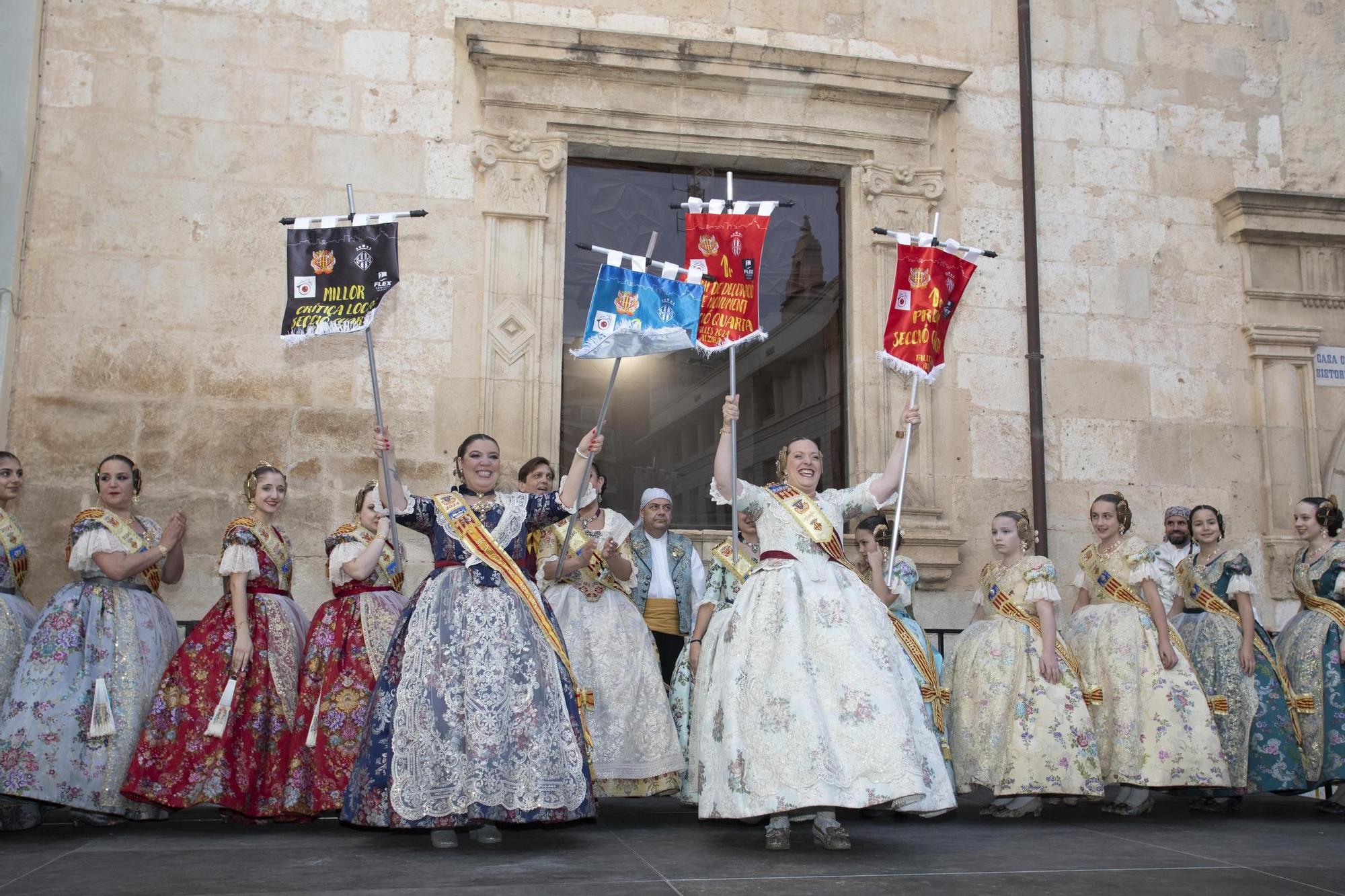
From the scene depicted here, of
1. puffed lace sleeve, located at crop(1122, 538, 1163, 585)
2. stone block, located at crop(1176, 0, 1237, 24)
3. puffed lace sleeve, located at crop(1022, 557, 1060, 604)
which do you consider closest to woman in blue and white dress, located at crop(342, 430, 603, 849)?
puffed lace sleeve, located at crop(1022, 557, 1060, 604)

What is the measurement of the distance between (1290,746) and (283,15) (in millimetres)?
7762

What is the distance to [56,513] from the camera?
26.2 ft

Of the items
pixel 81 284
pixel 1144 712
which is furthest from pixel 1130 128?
pixel 81 284

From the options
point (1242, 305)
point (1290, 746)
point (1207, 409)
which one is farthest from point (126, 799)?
point (1242, 305)

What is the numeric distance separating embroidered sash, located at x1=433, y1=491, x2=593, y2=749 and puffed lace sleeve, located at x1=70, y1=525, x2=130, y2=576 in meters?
1.87

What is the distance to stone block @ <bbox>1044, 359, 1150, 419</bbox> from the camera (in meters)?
9.48

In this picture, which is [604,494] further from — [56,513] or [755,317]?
[56,513]

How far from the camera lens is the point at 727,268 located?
6.53 metres

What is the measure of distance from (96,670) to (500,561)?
2.15m

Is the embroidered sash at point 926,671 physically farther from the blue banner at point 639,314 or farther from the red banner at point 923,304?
the blue banner at point 639,314

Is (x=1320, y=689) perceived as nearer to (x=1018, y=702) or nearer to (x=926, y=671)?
(x=1018, y=702)

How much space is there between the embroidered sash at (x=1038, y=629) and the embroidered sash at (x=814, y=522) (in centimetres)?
177

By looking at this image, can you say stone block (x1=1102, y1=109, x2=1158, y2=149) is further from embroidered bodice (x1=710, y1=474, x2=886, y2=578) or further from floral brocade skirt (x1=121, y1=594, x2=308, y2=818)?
floral brocade skirt (x1=121, y1=594, x2=308, y2=818)

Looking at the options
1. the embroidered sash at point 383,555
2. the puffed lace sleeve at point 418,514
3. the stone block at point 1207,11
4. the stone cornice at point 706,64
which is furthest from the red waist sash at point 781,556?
the stone block at point 1207,11
